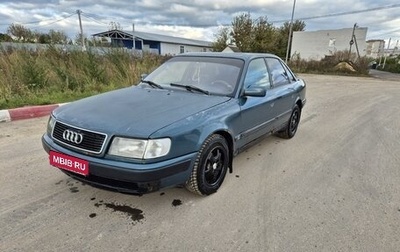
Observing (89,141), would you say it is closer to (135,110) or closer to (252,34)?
(135,110)

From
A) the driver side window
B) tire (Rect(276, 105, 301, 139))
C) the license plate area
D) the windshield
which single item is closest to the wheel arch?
the windshield

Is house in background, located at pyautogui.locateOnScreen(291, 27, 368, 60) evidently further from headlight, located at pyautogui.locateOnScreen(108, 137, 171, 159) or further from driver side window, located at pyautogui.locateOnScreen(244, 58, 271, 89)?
headlight, located at pyautogui.locateOnScreen(108, 137, 171, 159)

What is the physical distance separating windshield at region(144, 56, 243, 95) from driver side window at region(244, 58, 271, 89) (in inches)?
6.1

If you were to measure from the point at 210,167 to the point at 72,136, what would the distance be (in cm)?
141

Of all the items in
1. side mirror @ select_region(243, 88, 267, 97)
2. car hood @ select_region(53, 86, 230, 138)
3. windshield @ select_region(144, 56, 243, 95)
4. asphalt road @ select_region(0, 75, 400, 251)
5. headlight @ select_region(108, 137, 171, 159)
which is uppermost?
windshield @ select_region(144, 56, 243, 95)

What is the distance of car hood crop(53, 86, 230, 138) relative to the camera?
2.43 metres

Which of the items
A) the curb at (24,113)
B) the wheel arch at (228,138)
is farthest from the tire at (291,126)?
the curb at (24,113)

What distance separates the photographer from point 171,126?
247cm

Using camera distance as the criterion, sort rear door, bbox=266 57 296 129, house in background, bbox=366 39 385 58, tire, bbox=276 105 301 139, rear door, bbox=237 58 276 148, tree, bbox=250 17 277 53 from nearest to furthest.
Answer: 1. rear door, bbox=237 58 276 148
2. rear door, bbox=266 57 296 129
3. tire, bbox=276 105 301 139
4. tree, bbox=250 17 277 53
5. house in background, bbox=366 39 385 58

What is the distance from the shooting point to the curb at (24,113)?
18.9 ft

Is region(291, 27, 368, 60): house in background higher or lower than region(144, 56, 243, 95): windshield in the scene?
higher

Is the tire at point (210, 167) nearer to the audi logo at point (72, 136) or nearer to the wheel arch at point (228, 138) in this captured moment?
the wheel arch at point (228, 138)

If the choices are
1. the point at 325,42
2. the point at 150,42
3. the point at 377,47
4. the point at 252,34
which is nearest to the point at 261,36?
the point at 252,34

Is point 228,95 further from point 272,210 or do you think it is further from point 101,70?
point 101,70
